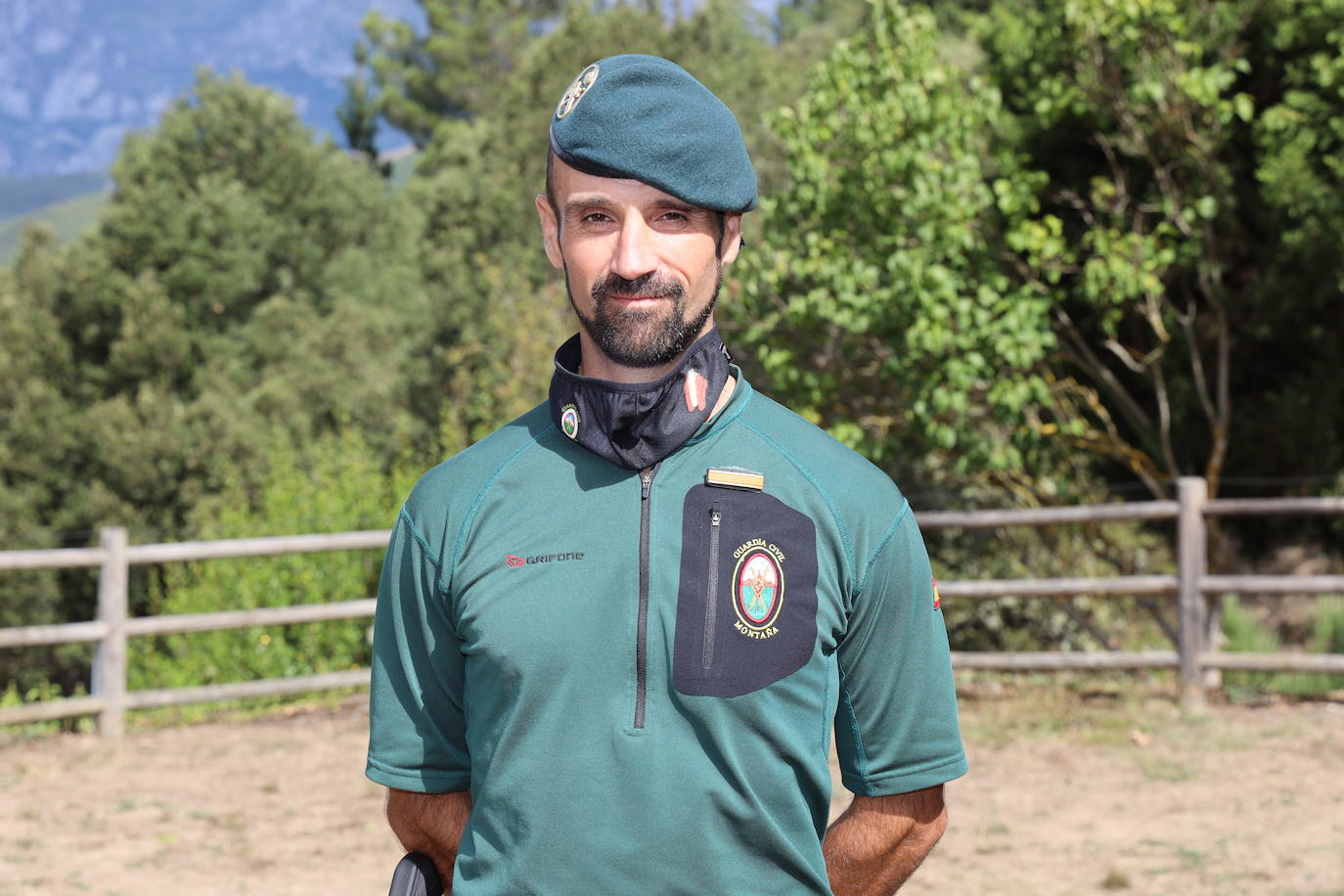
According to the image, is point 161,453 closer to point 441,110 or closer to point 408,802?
point 408,802

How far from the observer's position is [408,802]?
199 centimetres

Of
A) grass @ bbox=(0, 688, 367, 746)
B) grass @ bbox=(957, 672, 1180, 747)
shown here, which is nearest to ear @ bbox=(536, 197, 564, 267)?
grass @ bbox=(957, 672, 1180, 747)

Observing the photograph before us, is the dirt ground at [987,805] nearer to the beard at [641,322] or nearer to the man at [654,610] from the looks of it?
the man at [654,610]

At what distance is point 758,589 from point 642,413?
0.94 ft

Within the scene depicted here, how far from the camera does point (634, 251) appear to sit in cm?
185

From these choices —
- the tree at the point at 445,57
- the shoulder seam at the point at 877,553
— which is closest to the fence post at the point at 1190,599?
the shoulder seam at the point at 877,553

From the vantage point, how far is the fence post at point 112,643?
8711 mm

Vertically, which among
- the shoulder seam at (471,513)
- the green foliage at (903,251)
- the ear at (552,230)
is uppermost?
the green foliage at (903,251)

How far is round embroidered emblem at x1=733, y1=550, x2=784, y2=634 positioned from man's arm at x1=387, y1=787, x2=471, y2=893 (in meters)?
0.54

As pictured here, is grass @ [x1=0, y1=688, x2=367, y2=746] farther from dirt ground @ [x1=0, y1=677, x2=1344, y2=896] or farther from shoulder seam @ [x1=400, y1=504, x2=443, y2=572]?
shoulder seam @ [x1=400, y1=504, x2=443, y2=572]

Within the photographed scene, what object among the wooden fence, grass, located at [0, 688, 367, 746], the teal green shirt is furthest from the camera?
grass, located at [0, 688, 367, 746]

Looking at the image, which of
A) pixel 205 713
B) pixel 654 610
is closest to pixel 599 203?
pixel 654 610

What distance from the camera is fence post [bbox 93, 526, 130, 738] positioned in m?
8.71

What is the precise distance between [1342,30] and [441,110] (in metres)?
54.3
